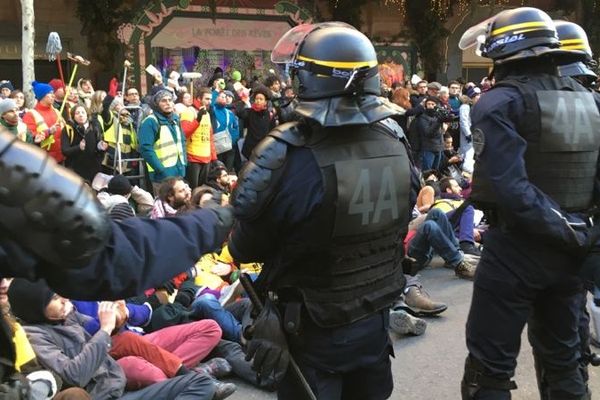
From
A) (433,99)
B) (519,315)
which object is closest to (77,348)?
(519,315)

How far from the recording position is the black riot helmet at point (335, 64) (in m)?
2.16

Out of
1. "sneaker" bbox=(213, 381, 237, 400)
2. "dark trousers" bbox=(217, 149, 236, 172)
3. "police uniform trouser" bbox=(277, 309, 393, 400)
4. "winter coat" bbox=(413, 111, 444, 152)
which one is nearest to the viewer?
"police uniform trouser" bbox=(277, 309, 393, 400)

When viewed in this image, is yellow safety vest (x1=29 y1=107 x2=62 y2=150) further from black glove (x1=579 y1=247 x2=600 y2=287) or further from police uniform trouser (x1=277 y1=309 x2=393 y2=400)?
black glove (x1=579 y1=247 x2=600 y2=287)

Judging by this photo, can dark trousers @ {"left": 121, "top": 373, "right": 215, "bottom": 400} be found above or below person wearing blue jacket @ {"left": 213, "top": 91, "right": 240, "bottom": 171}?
below

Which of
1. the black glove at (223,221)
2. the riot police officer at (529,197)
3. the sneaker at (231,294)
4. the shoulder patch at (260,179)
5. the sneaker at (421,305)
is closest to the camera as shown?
the black glove at (223,221)

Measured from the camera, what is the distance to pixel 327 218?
2.15m

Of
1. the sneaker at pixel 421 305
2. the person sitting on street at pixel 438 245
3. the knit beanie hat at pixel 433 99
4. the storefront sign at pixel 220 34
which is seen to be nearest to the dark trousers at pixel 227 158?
the knit beanie hat at pixel 433 99

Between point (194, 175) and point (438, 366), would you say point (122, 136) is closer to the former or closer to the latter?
point (194, 175)

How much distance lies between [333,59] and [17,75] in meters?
13.5

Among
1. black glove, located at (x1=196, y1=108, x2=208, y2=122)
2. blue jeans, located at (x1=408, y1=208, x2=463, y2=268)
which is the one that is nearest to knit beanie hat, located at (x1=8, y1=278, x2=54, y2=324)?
blue jeans, located at (x1=408, y1=208, x2=463, y2=268)

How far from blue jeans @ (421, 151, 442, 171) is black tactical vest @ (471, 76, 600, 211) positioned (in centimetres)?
662

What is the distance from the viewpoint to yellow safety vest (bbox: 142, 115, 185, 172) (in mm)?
6910

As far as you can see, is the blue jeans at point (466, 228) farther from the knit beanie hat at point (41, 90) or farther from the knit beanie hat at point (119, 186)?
the knit beanie hat at point (41, 90)

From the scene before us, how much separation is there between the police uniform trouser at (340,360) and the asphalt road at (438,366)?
1.39m
